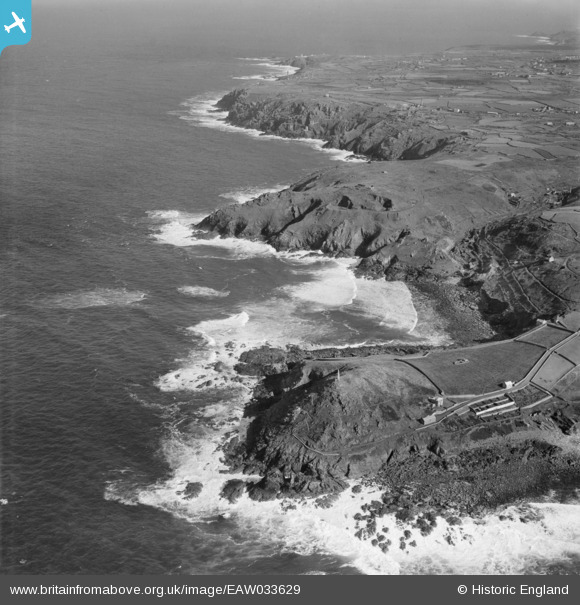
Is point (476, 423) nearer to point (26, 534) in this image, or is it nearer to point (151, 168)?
point (26, 534)

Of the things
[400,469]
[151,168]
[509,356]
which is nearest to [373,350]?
[509,356]

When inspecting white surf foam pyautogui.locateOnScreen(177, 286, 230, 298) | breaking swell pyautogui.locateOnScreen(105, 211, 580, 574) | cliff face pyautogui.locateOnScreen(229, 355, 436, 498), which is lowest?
breaking swell pyautogui.locateOnScreen(105, 211, 580, 574)

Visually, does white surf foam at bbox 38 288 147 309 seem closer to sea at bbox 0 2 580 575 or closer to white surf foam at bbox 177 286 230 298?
sea at bbox 0 2 580 575

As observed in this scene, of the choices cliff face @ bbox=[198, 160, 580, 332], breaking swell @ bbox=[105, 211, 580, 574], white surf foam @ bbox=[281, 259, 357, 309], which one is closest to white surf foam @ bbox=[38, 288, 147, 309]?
breaking swell @ bbox=[105, 211, 580, 574]

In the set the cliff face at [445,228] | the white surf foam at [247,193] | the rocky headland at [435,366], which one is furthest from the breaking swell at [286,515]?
the white surf foam at [247,193]

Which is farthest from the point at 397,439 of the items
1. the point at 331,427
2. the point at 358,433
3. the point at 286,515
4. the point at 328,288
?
the point at 328,288
